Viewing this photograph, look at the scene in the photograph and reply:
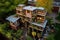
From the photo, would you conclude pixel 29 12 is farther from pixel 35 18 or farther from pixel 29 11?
pixel 35 18

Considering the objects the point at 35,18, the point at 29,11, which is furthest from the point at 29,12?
the point at 35,18

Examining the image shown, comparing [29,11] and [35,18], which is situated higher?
[29,11]

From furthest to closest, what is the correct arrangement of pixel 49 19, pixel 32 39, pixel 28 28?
pixel 49 19 < pixel 28 28 < pixel 32 39

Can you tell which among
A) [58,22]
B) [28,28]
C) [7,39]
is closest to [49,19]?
[58,22]

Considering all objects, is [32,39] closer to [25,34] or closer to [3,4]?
[25,34]

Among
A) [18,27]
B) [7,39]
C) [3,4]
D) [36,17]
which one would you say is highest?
[3,4]

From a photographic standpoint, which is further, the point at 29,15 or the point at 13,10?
the point at 13,10

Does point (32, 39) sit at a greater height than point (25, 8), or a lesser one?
lesser

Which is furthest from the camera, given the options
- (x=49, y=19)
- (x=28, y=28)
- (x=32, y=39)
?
(x=49, y=19)

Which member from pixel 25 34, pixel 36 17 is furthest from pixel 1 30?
pixel 36 17

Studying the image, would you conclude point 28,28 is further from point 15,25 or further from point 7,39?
point 7,39
